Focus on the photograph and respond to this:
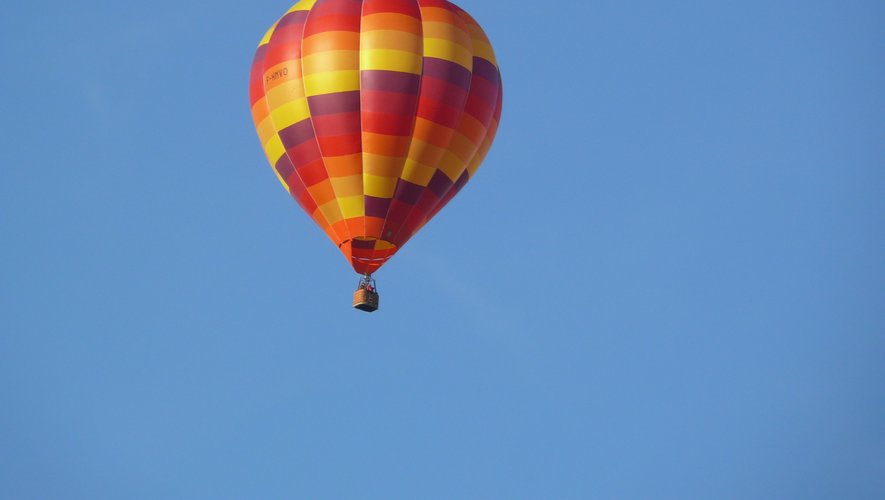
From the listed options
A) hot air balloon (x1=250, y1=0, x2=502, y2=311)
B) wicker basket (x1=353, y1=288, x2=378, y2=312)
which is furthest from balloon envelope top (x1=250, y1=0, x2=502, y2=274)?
wicker basket (x1=353, y1=288, x2=378, y2=312)

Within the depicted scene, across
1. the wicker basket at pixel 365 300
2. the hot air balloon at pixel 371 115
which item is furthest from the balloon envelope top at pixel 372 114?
the wicker basket at pixel 365 300

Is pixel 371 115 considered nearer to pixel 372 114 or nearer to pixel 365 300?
pixel 372 114

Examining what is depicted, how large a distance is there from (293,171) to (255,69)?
87.7 inches

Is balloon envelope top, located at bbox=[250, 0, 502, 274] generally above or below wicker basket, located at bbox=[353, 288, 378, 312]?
above

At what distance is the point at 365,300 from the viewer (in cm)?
3472

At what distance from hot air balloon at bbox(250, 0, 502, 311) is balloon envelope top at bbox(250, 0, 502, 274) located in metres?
0.02

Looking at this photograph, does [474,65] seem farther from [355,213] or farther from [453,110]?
[355,213]

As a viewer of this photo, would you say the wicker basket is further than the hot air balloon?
Yes

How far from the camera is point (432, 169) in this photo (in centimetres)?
3488

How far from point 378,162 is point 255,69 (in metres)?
3.42

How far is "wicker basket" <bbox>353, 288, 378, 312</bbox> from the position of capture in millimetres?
34694

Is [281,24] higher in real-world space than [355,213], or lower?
higher

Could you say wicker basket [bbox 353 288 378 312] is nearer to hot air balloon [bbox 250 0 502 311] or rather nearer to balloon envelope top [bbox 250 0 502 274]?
hot air balloon [bbox 250 0 502 311]

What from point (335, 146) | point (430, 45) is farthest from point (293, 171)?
point (430, 45)
